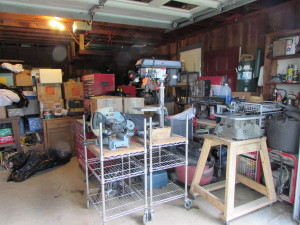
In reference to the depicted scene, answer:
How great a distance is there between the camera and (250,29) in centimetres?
330

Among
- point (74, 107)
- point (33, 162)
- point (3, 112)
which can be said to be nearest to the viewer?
point (33, 162)

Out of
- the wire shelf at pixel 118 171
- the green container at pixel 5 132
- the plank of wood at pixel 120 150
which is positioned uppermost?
the plank of wood at pixel 120 150

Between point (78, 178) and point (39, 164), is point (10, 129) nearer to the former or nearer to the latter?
point (39, 164)

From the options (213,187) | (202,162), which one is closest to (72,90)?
(202,162)

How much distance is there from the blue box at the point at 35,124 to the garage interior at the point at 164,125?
0.02m

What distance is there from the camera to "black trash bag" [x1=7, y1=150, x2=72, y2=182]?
3020mm

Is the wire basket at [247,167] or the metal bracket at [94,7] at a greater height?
the metal bracket at [94,7]

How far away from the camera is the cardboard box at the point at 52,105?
3.90 m

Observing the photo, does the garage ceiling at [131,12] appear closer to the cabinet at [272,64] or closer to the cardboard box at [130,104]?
the cabinet at [272,64]

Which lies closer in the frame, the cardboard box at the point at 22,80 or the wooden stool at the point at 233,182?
the wooden stool at the point at 233,182

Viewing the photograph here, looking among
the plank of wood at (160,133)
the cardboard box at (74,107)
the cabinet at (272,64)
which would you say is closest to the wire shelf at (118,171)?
the plank of wood at (160,133)

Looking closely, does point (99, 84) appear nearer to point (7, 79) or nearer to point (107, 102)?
point (107, 102)

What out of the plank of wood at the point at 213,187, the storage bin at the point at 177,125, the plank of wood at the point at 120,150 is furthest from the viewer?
the storage bin at the point at 177,125

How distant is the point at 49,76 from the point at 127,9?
7.30 ft
